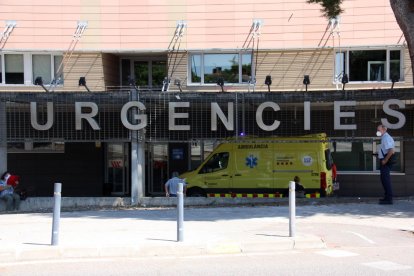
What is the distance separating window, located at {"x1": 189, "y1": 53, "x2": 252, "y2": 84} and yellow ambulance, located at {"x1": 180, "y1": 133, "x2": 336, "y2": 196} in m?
3.48

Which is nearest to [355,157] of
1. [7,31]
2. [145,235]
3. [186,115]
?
[186,115]

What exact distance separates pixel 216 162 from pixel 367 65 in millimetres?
6623

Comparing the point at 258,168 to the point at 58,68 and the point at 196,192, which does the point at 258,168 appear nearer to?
the point at 196,192

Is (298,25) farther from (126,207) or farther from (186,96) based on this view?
(126,207)

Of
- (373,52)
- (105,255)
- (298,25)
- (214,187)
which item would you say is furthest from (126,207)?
(373,52)

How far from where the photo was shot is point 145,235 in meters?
9.24

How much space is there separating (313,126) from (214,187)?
13.7 ft

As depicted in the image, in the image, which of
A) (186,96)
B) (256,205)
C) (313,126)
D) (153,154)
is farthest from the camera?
(153,154)

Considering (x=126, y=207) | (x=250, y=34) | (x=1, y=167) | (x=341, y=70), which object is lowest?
(x=126, y=207)

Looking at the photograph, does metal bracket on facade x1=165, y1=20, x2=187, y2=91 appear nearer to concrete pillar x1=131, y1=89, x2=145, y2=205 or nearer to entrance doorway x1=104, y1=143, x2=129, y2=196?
concrete pillar x1=131, y1=89, x2=145, y2=205

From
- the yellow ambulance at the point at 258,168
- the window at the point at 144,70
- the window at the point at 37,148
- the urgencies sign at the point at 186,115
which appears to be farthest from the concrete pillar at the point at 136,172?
the window at the point at 37,148

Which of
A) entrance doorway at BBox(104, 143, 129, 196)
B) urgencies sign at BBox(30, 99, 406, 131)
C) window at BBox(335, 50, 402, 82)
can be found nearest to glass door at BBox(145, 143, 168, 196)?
entrance doorway at BBox(104, 143, 129, 196)

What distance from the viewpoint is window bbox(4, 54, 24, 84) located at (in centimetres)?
1917

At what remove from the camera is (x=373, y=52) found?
18578 millimetres
